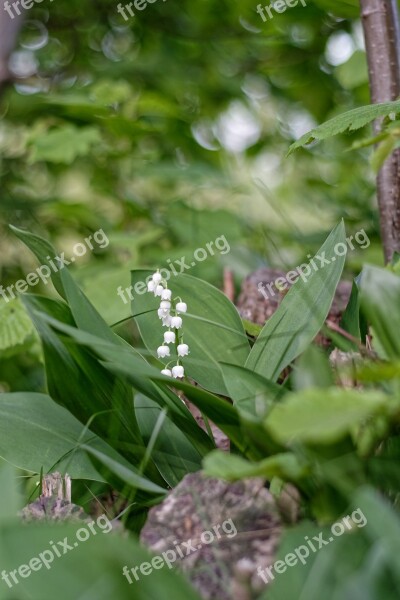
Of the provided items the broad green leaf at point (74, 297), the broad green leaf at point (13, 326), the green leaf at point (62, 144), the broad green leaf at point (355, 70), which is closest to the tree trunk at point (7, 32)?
the green leaf at point (62, 144)

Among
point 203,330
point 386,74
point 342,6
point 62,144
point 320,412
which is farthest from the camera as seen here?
point 62,144

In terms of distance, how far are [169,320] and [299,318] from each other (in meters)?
0.13

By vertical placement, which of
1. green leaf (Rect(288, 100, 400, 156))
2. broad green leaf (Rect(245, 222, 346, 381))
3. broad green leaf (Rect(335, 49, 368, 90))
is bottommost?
broad green leaf (Rect(245, 222, 346, 381))

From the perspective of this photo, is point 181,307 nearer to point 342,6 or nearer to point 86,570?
point 86,570

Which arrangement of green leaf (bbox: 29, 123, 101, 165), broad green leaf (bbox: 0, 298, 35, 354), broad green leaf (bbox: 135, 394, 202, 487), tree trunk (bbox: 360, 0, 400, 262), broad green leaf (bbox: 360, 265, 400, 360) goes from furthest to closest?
green leaf (bbox: 29, 123, 101, 165) → broad green leaf (bbox: 0, 298, 35, 354) → tree trunk (bbox: 360, 0, 400, 262) → broad green leaf (bbox: 135, 394, 202, 487) → broad green leaf (bbox: 360, 265, 400, 360)

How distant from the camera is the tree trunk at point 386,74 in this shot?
2.80 feet

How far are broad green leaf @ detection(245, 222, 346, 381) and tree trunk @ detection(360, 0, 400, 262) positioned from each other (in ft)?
0.80

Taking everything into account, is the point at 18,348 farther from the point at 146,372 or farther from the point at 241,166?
the point at 241,166

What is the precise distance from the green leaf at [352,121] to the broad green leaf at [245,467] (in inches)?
12.3

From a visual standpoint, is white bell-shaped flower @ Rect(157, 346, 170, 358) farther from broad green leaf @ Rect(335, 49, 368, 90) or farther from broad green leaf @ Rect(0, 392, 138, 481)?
broad green leaf @ Rect(335, 49, 368, 90)

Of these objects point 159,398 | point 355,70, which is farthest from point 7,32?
point 159,398

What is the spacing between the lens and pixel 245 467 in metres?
0.41

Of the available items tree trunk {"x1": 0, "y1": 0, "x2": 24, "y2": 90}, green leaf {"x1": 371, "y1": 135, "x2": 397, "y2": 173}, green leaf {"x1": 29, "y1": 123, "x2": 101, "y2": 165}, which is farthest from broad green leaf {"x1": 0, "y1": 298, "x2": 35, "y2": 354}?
green leaf {"x1": 371, "y1": 135, "x2": 397, "y2": 173}

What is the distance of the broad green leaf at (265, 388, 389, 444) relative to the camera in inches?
14.3
